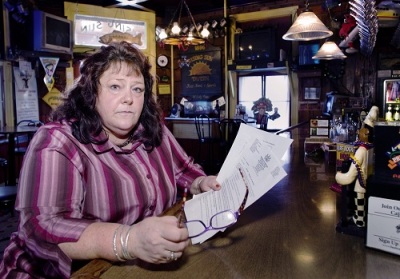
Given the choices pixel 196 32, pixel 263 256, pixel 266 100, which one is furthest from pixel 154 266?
pixel 196 32

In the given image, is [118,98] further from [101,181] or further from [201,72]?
[201,72]

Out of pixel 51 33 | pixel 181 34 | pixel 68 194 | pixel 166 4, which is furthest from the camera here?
pixel 166 4

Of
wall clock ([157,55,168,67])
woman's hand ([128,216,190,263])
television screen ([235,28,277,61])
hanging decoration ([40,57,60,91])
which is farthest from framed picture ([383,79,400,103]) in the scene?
hanging decoration ([40,57,60,91])

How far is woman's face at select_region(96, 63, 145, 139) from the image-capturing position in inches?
→ 46.3

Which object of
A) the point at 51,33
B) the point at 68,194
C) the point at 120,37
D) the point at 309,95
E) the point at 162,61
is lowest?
the point at 68,194

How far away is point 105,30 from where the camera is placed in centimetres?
695

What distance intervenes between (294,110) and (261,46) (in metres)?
1.32

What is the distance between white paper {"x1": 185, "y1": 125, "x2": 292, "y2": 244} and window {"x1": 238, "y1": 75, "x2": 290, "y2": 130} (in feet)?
19.1

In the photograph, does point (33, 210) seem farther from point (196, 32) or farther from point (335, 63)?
point (196, 32)

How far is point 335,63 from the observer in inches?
233

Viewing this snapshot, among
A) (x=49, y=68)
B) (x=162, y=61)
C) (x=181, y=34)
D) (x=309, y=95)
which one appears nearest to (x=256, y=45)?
(x=309, y=95)

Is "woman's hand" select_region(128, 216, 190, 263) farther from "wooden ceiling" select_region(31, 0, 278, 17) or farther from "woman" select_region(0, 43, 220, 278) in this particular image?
"wooden ceiling" select_region(31, 0, 278, 17)

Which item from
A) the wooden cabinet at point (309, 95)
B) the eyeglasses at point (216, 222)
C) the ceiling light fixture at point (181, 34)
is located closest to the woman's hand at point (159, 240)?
the eyeglasses at point (216, 222)

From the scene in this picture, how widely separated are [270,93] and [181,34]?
209 cm
